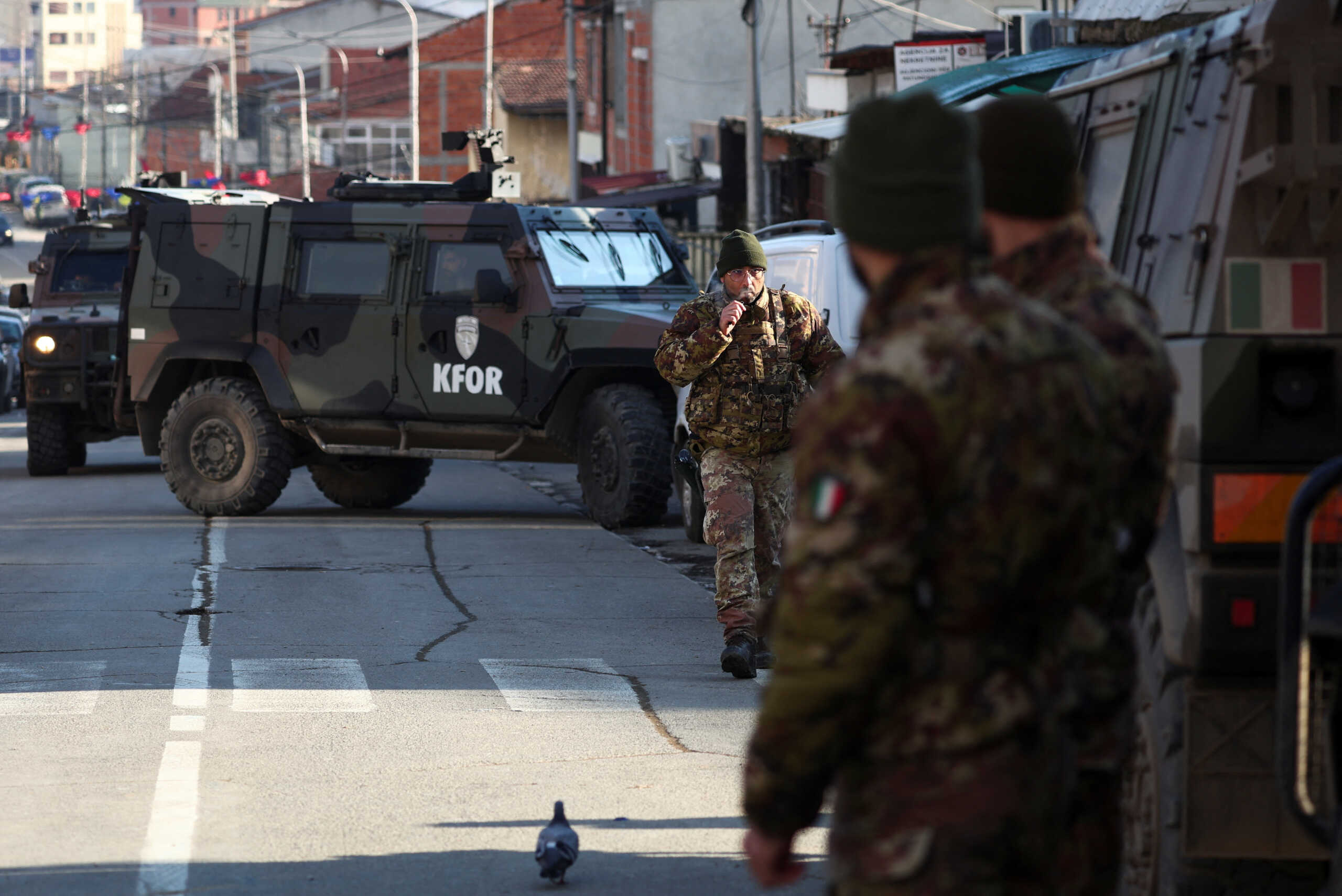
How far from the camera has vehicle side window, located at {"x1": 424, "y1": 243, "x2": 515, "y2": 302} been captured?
14.1m

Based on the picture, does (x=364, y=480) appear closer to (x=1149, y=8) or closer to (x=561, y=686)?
(x=1149, y=8)

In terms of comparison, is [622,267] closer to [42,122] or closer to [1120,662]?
[1120,662]

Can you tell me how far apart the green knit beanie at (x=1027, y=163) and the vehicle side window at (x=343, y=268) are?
11605 mm

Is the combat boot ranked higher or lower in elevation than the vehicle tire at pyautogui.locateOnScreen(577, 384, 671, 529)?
lower

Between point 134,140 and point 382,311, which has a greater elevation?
point 134,140

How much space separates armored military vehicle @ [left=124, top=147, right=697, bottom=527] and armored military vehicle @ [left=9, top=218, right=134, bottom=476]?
4.30 ft

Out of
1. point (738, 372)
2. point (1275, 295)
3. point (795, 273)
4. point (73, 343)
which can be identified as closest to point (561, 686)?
point (738, 372)

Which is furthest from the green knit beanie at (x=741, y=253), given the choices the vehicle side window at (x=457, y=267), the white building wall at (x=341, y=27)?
the white building wall at (x=341, y=27)

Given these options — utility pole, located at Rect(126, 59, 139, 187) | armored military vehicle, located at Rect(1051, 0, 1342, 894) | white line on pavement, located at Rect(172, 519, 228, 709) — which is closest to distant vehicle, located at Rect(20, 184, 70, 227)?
utility pole, located at Rect(126, 59, 139, 187)

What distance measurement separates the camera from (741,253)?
784cm

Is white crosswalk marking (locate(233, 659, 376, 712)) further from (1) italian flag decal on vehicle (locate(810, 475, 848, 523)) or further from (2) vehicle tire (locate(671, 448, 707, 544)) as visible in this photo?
(1) italian flag decal on vehicle (locate(810, 475, 848, 523))

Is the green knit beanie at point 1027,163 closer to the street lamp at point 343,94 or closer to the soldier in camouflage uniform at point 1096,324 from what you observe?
the soldier in camouflage uniform at point 1096,324

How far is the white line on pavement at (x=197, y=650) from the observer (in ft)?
25.1

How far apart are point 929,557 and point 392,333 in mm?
12018
